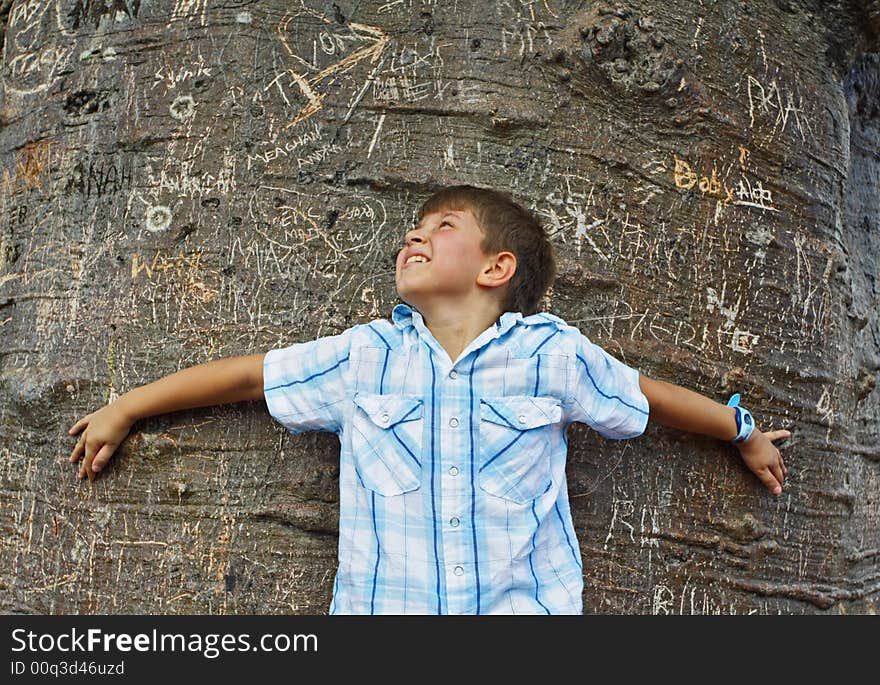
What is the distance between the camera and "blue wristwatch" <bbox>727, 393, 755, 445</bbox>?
2.16 meters

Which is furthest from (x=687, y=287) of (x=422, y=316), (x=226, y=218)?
(x=226, y=218)

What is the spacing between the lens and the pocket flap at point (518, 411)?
1881 millimetres

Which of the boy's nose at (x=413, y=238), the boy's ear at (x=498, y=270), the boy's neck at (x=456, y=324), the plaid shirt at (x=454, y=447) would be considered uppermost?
the boy's nose at (x=413, y=238)

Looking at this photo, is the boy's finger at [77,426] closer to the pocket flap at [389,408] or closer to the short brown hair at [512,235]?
the pocket flap at [389,408]

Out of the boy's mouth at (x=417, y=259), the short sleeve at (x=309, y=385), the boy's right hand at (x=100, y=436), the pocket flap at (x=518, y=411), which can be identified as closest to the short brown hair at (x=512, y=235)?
the boy's mouth at (x=417, y=259)

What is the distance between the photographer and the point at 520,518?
1.87 m

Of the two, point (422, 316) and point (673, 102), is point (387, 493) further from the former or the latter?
point (673, 102)

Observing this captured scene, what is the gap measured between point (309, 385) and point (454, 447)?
0.30 metres

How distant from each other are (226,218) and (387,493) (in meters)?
0.68

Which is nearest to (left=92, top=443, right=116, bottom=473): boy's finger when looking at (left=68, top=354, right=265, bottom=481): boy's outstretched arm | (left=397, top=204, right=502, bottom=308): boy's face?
(left=68, top=354, right=265, bottom=481): boy's outstretched arm

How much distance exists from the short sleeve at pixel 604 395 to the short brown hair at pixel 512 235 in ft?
0.50

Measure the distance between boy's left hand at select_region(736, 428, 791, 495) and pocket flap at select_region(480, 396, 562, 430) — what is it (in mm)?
527

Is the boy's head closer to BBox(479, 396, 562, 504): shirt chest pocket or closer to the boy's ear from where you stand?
the boy's ear

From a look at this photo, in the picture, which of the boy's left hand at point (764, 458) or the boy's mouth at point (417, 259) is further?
the boy's left hand at point (764, 458)
